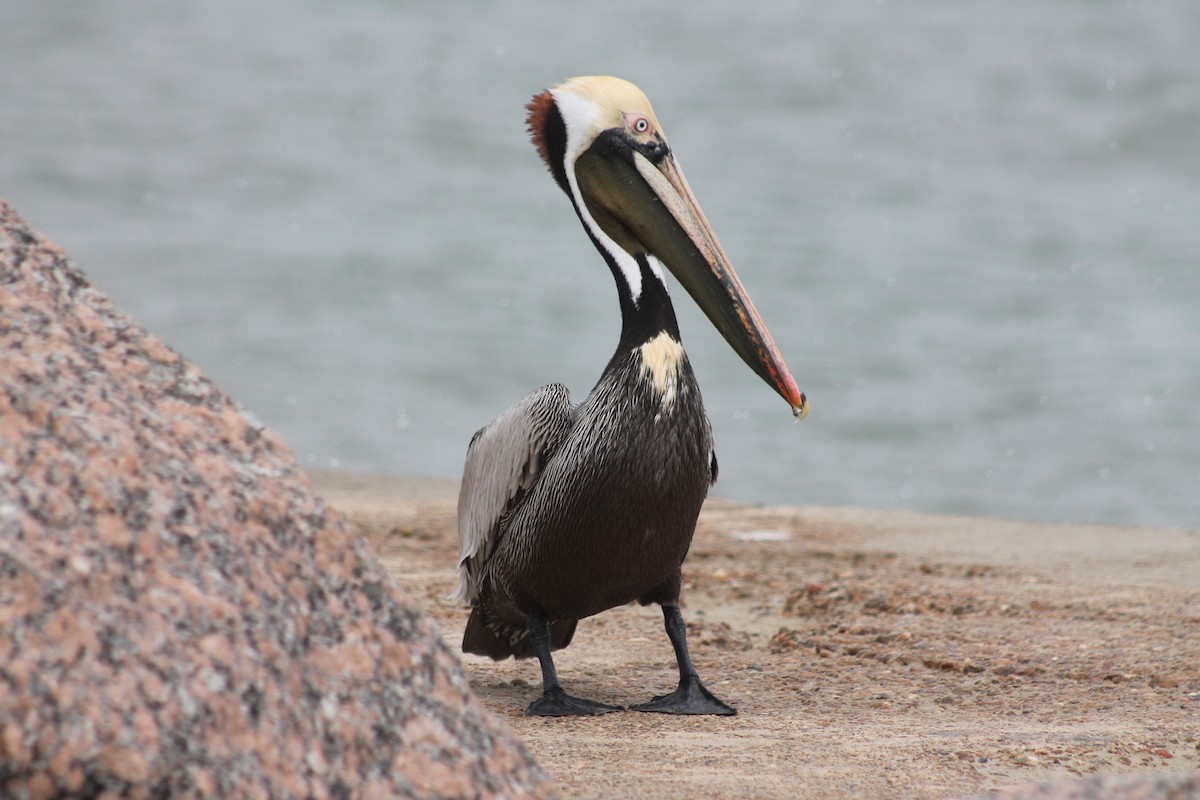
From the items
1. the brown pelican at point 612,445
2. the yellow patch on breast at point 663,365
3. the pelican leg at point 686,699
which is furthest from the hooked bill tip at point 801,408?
the pelican leg at point 686,699

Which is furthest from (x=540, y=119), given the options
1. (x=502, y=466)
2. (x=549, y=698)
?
(x=549, y=698)

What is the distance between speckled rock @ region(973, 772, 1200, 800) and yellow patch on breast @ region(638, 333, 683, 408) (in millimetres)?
2016

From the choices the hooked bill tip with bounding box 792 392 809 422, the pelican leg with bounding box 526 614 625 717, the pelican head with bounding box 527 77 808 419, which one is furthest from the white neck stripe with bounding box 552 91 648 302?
the pelican leg with bounding box 526 614 625 717

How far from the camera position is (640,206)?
13.4 feet

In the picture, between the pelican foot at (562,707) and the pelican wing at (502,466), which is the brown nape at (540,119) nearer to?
the pelican wing at (502,466)

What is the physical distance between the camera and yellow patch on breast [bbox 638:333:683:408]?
12.3 ft

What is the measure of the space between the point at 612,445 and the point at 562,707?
2.52 feet

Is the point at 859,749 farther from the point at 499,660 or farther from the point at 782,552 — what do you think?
the point at 782,552

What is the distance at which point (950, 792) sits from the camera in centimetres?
269

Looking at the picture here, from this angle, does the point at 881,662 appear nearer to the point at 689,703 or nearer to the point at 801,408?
the point at 689,703

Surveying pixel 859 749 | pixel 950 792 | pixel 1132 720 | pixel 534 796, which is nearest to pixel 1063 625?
pixel 1132 720

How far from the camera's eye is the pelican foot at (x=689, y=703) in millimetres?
3709

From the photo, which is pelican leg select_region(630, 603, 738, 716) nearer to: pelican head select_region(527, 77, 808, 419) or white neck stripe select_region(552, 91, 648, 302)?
pelican head select_region(527, 77, 808, 419)

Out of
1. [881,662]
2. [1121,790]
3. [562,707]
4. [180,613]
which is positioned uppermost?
[180,613]
